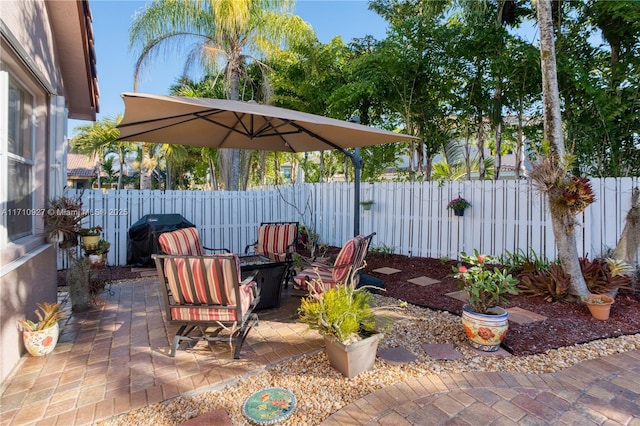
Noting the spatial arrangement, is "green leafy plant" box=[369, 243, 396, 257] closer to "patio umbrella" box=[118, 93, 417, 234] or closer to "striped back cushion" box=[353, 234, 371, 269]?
"patio umbrella" box=[118, 93, 417, 234]

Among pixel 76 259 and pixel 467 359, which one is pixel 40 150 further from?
pixel 467 359

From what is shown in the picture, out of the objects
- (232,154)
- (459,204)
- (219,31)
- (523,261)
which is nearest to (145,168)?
(232,154)

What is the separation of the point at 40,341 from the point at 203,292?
1.40 metres

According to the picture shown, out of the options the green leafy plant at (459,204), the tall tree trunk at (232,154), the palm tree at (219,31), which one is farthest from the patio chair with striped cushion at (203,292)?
the palm tree at (219,31)

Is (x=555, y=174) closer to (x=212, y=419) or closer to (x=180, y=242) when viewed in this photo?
(x=212, y=419)

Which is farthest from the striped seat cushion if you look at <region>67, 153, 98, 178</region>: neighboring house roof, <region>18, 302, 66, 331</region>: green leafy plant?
<region>67, 153, 98, 178</region>: neighboring house roof

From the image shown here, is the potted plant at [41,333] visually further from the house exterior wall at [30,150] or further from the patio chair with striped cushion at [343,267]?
the patio chair with striped cushion at [343,267]

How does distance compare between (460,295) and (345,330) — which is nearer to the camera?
(345,330)

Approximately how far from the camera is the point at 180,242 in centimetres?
394

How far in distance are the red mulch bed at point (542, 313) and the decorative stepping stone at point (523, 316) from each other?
0.07m

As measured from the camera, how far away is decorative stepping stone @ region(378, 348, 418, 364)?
271cm

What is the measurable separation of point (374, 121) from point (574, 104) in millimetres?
5198

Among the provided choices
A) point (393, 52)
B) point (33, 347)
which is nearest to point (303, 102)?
point (393, 52)

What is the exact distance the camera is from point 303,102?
9586 millimetres
